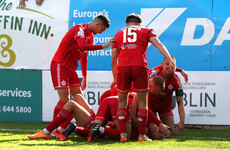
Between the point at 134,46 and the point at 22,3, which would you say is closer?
the point at 134,46

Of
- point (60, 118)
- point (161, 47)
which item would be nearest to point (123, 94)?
point (161, 47)

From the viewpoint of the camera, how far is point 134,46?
17.7 ft

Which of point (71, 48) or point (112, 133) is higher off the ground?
point (71, 48)

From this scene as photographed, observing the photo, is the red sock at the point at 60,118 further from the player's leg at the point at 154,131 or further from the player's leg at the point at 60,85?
the player's leg at the point at 154,131

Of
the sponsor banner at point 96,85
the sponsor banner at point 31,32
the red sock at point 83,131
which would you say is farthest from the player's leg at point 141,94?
the sponsor banner at point 31,32

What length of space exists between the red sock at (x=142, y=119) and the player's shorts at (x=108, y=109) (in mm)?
369

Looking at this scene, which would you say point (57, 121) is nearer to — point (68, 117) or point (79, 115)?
point (68, 117)

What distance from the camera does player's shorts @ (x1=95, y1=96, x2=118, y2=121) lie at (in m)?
5.55

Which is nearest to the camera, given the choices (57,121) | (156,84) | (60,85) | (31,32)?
(57,121)

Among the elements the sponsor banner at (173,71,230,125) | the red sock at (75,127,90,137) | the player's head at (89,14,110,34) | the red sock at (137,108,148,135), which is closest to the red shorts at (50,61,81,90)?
the player's head at (89,14,110,34)

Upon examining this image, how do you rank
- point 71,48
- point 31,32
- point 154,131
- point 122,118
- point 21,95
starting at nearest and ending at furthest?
point 122,118 → point 154,131 → point 71,48 → point 21,95 → point 31,32

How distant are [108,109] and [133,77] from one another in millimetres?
553

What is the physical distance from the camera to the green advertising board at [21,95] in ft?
26.9

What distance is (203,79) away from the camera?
747 centimetres
